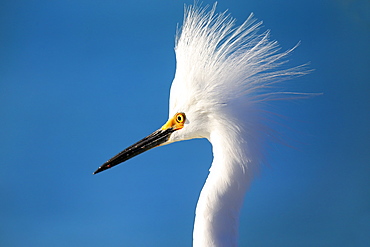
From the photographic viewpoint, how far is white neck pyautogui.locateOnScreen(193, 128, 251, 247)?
1755 millimetres

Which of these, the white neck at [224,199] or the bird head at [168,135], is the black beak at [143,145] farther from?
the white neck at [224,199]

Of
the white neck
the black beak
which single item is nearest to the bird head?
the black beak

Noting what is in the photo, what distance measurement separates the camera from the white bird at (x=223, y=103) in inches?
69.6

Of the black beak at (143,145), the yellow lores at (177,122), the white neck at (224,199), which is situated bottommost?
the white neck at (224,199)

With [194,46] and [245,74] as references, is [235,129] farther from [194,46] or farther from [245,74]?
[194,46]

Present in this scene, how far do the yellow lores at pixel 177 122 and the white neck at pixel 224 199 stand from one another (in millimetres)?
328

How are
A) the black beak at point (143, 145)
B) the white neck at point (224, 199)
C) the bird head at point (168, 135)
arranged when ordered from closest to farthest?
the white neck at point (224, 199)
the bird head at point (168, 135)
the black beak at point (143, 145)

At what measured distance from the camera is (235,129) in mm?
1802

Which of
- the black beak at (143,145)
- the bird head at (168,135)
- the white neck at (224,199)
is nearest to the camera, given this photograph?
the white neck at (224,199)

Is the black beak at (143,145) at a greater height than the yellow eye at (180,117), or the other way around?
the yellow eye at (180,117)

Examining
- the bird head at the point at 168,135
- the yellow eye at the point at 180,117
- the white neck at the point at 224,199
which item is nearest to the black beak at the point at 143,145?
the bird head at the point at 168,135

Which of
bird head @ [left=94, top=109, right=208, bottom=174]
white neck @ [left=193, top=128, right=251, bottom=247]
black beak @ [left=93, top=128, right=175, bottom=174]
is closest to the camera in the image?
white neck @ [left=193, top=128, right=251, bottom=247]

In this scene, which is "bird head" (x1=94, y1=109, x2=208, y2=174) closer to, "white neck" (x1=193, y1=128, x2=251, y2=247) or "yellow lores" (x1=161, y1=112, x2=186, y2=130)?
"yellow lores" (x1=161, y1=112, x2=186, y2=130)

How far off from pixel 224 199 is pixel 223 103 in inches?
17.4
